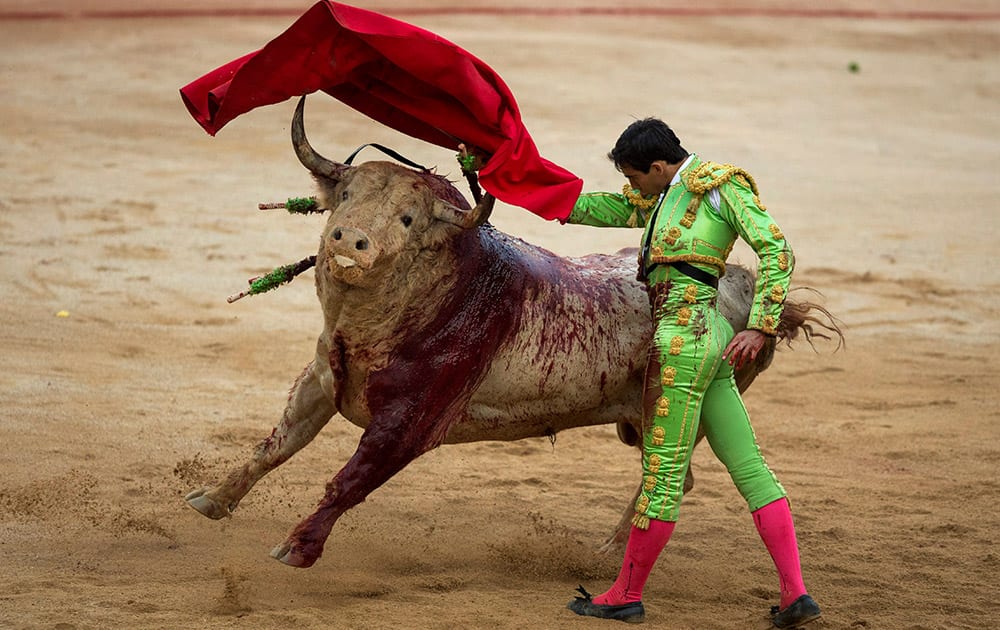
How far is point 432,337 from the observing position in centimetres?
473

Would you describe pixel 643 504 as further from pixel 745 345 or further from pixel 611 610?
pixel 745 345

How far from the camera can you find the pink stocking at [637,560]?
458 centimetres

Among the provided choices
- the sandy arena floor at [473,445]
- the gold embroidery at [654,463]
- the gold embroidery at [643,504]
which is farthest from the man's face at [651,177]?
the sandy arena floor at [473,445]

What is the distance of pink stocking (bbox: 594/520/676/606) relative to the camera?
4.58 meters

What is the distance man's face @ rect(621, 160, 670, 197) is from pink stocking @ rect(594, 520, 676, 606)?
1113mm

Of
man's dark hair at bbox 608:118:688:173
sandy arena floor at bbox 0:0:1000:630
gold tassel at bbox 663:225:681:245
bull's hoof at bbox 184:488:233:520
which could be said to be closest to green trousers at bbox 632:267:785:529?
gold tassel at bbox 663:225:681:245

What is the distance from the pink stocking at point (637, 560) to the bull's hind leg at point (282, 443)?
3.99 feet

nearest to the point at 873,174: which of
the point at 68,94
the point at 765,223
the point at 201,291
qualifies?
the point at 201,291

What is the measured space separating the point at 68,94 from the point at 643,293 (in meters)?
8.75

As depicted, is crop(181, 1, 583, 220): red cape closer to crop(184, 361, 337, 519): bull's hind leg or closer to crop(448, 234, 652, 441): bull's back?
crop(448, 234, 652, 441): bull's back

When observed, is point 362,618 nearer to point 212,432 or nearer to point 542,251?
point 542,251

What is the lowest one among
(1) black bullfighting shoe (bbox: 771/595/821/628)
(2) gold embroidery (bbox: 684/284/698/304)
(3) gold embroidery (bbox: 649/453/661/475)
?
(1) black bullfighting shoe (bbox: 771/595/821/628)

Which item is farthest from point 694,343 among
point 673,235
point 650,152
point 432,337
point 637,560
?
point 432,337

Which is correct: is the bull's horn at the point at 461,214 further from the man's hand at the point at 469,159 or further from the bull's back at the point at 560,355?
the bull's back at the point at 560,355
